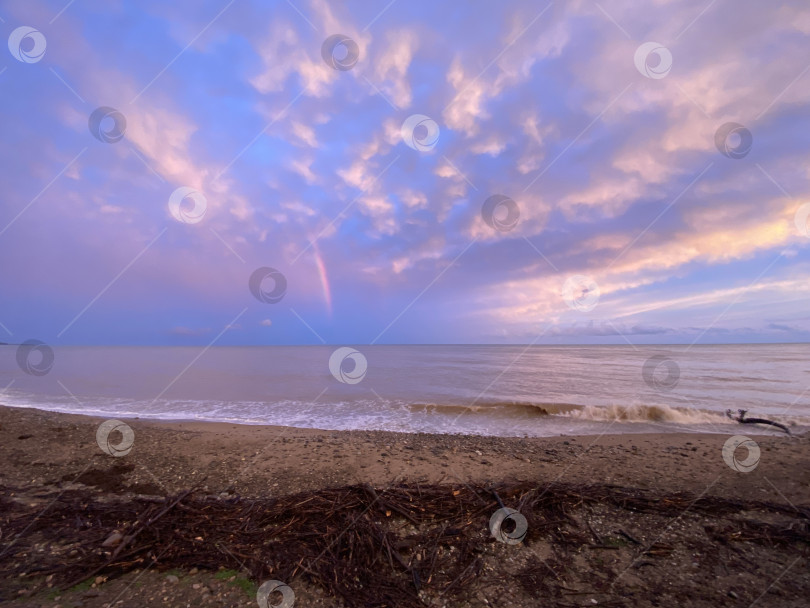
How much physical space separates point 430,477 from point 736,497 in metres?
5.20

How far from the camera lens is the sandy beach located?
354cm

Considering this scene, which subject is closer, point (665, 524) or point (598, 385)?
point (665, 524)

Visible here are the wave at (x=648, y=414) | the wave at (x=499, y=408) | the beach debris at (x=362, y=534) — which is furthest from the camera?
the wave at (x=499, y=408)

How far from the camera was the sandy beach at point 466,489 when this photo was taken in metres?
3.54

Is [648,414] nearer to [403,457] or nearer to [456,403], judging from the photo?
[456,403]

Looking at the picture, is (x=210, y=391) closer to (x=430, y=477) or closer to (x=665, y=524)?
(x=430, y=477)

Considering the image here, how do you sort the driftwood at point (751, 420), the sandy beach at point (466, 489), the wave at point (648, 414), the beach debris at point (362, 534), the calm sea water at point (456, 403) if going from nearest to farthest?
1. the sandy beach at point (466, 489)
2. the beach debris at point (362, 534)
3. the driftwood at point (751, 420)
4. the calm sea water at point (456, 403)
5. the wave at point (648, 414)

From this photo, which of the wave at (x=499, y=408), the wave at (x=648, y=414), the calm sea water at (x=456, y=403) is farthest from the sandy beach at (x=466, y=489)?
the wave at (x=499, y=408)

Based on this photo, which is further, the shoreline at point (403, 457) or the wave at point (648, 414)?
the wave at point (648, 414)

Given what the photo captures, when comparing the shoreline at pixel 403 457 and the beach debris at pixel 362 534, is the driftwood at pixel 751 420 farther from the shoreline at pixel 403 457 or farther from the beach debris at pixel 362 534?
the beach debris at pixel 362 534

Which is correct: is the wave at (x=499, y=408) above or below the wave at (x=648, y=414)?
below

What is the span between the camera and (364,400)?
20.0m

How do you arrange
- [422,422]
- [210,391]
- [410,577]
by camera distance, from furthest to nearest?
[210,391] < [422,422] < [410,577]

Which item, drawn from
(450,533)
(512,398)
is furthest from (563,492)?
(512,398)
